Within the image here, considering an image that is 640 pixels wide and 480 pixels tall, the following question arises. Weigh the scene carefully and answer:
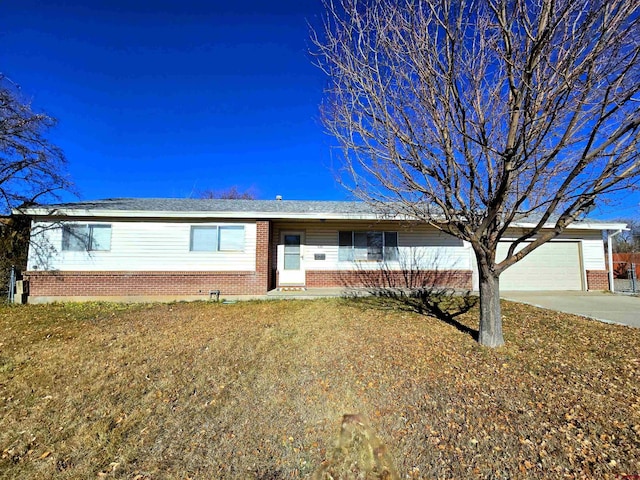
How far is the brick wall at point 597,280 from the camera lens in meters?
11.5

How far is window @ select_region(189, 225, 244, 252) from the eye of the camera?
10195 millimetres

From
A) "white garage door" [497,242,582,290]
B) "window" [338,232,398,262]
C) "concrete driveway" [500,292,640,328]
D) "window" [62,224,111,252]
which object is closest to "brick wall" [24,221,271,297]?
"window" [62,224,111,252]

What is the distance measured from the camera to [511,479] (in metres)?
2.28

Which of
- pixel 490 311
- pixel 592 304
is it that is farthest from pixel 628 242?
pixel 490 311

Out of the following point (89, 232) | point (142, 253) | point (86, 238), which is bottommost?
point (142, 253)

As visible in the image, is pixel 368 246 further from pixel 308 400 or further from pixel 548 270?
pixel 308 400

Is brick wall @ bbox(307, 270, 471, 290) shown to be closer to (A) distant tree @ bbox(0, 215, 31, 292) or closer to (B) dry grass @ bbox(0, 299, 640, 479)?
(B) dry grass @ bbox(0, 299, 640, 479)

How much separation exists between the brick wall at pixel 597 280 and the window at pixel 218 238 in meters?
12.9

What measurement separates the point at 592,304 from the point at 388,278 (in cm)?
594

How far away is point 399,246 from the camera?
11.7 m

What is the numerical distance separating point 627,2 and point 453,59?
1695 mm

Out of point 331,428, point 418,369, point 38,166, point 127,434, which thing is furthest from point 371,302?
point 38,166

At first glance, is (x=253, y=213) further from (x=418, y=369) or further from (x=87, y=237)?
(x=418, y=369)

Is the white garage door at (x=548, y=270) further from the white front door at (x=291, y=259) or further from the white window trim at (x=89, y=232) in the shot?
the white window trim at (x=89, y=232)
